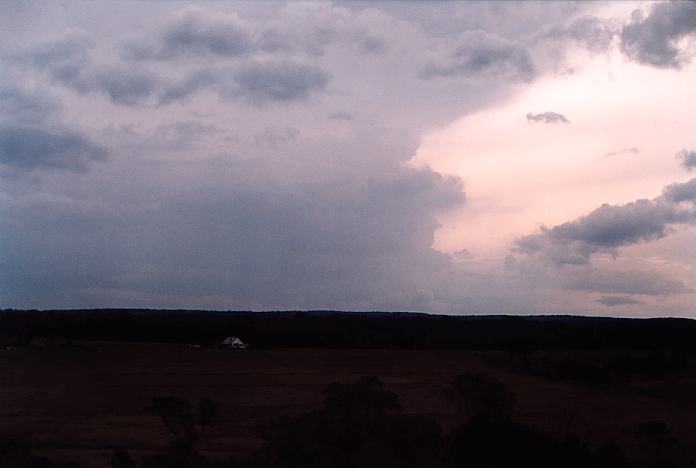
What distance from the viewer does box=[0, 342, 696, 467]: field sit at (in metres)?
16.2

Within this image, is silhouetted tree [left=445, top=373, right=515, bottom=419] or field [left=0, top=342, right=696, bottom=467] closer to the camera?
silhouetted tree [left=445, top=373, right=515, bottom=419]

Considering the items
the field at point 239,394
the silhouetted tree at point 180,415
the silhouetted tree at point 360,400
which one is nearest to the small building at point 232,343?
the field at point 239,394

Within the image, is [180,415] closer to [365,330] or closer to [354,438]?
[354,438]

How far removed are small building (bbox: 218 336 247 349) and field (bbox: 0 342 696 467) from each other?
297 centimetres

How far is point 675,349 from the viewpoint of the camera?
32.9m

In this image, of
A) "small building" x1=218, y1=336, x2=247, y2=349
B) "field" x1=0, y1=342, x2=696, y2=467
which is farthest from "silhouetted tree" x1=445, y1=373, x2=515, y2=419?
"small building" x1=218, y1=336, x2=247, y2=349

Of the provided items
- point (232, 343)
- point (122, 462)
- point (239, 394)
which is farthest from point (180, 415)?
point (232, 343)

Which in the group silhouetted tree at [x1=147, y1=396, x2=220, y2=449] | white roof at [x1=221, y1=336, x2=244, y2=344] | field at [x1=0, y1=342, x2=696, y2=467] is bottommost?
field at [x1=0, y1=342, x2=696, y2=467]

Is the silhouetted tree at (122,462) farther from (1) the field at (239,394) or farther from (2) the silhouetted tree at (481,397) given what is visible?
(2) the silhouetted tree at (481,397)

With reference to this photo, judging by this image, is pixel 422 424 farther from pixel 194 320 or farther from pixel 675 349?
pixel 194 320

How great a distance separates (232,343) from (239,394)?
716 inches

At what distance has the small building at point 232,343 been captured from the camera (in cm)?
4234

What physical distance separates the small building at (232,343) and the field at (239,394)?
2965mm

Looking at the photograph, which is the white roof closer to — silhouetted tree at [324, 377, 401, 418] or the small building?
the small building
